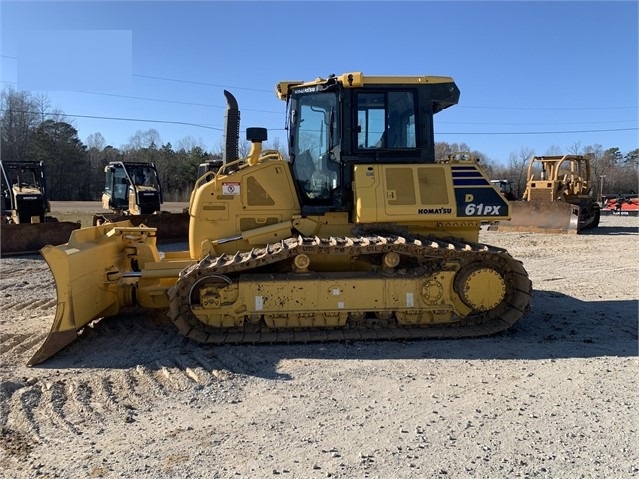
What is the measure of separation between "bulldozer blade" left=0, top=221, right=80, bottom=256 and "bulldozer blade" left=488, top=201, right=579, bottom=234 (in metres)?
14.7

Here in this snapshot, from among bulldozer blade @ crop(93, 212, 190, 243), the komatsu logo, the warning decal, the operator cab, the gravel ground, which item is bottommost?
the gravel ground

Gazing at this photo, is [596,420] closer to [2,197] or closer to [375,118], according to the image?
[375,118]

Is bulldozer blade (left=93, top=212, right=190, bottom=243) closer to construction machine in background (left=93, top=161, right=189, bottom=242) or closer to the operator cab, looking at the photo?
construction machine in background (left=93, top=161, right=189, bottom=242)

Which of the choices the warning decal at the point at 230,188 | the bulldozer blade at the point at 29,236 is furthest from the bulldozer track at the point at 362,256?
the bulldozer blade at the point at 29,236

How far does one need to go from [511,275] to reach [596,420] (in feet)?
7.68

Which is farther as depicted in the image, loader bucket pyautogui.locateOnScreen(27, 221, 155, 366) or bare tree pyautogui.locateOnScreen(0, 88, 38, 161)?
bare tree pyautogui.locateOnScreen(0, 88, 38, 161)

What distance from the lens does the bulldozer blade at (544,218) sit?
18391 millimetres

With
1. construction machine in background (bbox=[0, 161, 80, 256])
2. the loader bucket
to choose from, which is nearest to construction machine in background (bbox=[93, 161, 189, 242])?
construction machine in background (bbox=[0, 161, 80, 256])

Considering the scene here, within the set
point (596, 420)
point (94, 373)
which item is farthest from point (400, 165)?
point (94, 373)

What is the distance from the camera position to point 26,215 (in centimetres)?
1505

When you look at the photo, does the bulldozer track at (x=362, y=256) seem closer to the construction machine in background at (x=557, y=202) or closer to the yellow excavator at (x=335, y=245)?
the yellow excavator at (x=335, y=245)

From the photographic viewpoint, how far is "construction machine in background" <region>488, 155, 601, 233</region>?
61.3 ft

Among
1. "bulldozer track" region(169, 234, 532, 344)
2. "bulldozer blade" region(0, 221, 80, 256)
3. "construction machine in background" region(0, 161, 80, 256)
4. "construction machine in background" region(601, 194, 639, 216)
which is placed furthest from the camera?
"construction machine in background" region(601, 194, 639, 216)

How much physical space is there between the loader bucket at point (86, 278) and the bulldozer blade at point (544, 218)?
591 inches
